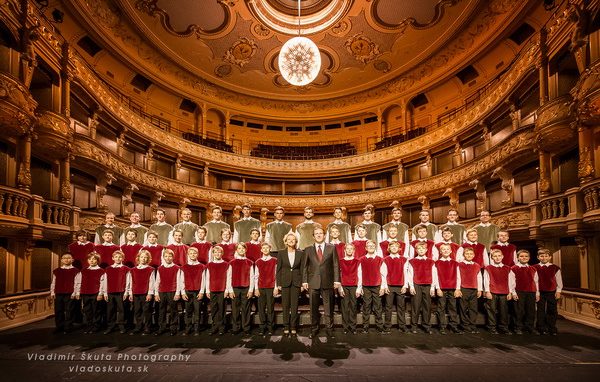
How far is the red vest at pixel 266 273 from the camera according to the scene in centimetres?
452

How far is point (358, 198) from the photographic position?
15836mm

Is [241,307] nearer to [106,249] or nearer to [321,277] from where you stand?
[321,277]

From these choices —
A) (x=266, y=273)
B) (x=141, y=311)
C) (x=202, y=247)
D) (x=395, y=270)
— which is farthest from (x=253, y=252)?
(x=395, y=270)

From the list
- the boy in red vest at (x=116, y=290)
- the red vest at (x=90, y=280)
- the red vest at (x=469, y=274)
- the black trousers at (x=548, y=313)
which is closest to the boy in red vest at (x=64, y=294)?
the red vest at (x=90, y=280)

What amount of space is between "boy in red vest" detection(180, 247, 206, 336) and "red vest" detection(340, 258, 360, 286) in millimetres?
1984

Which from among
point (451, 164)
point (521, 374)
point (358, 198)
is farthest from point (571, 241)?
point (358, 198)

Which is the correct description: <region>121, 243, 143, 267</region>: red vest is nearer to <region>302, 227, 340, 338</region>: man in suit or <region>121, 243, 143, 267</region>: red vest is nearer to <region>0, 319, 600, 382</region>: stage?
<region>0, 319, 600, 382</region>: stage

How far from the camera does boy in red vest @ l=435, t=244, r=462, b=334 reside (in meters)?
4.49

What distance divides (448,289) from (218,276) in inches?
127

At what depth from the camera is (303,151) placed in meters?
17.9

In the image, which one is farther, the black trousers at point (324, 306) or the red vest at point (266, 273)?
the red vest at point (266, 273)

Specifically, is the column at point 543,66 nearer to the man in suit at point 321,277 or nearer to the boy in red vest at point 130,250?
the man in suit at point 321,277

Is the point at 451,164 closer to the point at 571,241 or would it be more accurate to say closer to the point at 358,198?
the point at 358,198

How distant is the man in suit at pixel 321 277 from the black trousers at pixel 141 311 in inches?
88.1
